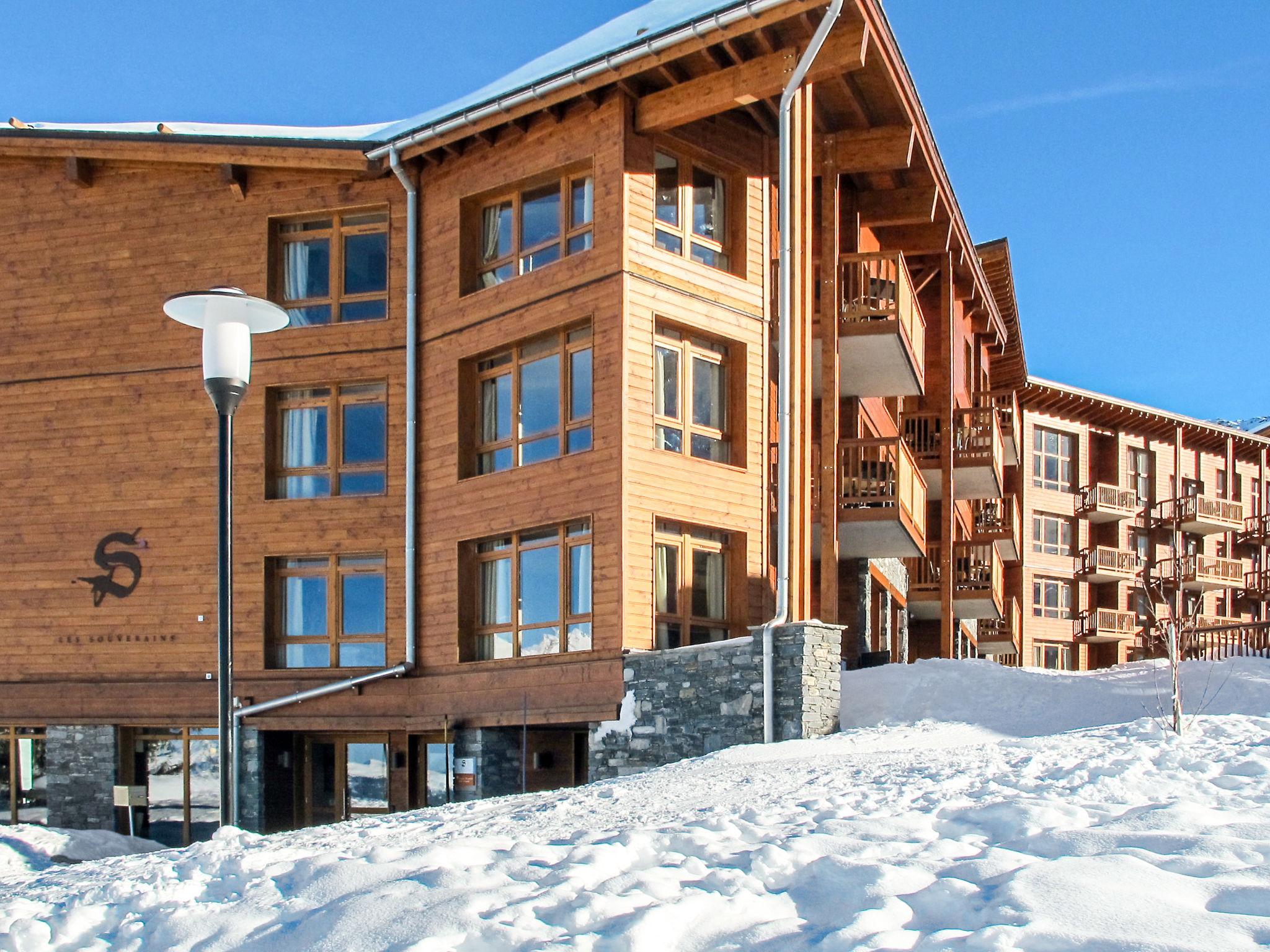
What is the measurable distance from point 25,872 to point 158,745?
459 cm

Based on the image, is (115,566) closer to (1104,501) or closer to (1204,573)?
(1104,501)

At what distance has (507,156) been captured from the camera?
1780 centimetres

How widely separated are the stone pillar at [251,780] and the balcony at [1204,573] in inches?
1340

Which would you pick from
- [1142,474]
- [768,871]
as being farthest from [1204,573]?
[768,871]

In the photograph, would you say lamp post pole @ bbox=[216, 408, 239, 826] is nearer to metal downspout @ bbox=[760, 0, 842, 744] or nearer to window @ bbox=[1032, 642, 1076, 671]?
metal downspout @ bbox=[760, 0, 842, 744]

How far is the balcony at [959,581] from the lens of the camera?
2614cm

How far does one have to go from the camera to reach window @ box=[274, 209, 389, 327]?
63.5ft

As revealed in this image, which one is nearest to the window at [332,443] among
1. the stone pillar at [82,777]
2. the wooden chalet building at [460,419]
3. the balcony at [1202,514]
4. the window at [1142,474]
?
the wooden chalet building at [460,419]

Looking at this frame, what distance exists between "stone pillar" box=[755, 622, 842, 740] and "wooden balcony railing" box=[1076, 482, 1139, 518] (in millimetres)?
31193

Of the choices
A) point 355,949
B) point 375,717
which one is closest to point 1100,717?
point 375,717

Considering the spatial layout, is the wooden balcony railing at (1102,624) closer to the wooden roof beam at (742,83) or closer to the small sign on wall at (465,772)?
the small sign on wall at (465,772)

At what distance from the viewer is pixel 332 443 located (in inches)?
753

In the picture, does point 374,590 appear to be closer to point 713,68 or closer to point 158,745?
point 158,745

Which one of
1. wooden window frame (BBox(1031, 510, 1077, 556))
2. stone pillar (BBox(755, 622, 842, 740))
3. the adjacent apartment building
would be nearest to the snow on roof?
stone pillar (BBox(755, 622, 842, 740))
